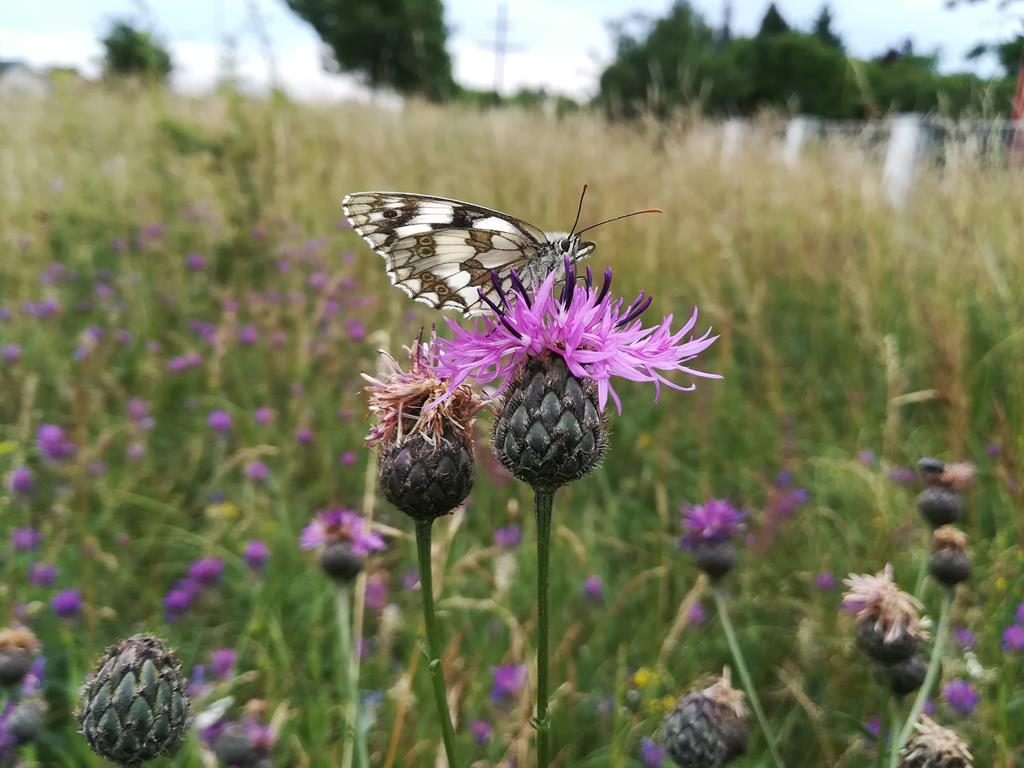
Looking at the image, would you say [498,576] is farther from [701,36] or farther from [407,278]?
[701,36]

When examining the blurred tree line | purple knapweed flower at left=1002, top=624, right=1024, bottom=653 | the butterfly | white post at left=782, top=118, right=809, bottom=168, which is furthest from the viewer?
white post at left=782, top=118, right=809, bottom=168

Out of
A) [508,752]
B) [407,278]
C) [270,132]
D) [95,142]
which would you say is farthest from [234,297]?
[95,142]

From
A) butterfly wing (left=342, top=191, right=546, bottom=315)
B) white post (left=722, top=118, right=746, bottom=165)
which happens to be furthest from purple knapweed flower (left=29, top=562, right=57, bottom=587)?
white post (left=722, top=118, right=746, bottom=165)

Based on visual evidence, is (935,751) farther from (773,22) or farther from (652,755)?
(773,22)

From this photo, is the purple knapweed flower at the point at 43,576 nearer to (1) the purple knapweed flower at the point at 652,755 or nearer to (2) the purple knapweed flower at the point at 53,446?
(2) the purple knapweed flower at the point at 53,446

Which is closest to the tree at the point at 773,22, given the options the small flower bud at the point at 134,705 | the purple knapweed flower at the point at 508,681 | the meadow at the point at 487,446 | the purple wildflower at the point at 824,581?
the meadow at the point at 487,446

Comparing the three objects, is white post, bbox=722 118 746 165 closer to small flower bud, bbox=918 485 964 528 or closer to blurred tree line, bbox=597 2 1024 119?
blurred tree line, bbox=597 2 1024 119
